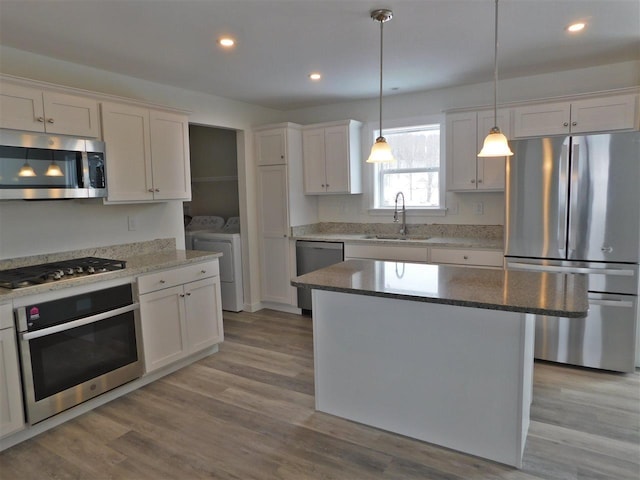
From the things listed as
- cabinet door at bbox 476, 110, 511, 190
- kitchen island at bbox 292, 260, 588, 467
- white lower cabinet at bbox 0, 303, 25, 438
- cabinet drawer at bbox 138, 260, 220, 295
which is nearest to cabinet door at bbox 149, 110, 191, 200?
cabinet drawer at bbox 138, 260, 220, 295

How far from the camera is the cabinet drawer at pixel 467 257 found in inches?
148

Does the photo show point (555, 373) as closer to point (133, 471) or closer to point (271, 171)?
point (133, 471)

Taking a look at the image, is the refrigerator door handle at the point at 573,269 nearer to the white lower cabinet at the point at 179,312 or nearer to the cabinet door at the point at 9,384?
the white lower cabinet at the point at 179,312

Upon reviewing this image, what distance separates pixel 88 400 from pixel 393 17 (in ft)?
10.3

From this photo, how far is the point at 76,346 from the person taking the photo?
270 centimetres

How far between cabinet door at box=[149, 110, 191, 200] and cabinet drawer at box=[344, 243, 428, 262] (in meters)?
1.76

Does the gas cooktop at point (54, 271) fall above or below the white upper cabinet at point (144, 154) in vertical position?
below

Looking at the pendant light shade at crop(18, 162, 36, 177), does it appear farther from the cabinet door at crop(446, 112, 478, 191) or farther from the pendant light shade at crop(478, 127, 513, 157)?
the cabinet door at crop(446, 112, 478, 191)

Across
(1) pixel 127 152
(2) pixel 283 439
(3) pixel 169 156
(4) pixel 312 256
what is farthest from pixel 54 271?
(4) pixel 312 256

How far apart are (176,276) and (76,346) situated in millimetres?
874

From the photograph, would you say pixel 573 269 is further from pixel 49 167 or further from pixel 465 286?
pixel 49 167

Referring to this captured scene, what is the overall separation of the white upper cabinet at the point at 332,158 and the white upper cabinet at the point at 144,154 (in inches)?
63.3

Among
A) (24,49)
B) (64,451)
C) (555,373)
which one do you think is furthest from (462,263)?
(24,49)

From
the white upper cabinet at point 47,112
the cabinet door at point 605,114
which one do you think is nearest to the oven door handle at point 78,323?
the white upper cabinet at point 47,112
